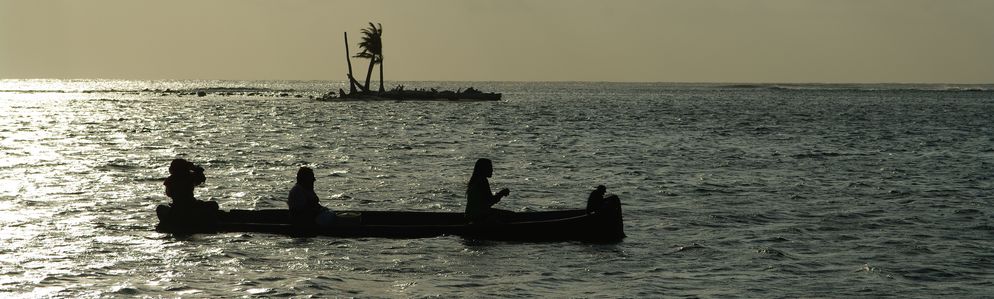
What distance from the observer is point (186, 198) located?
23.2 metres

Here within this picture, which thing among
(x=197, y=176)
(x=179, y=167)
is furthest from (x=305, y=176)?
(x=179, y=167)

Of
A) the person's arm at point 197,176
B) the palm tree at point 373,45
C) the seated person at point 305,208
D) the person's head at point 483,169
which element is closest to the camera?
the person's head at point 483,169

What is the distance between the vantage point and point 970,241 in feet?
77.8

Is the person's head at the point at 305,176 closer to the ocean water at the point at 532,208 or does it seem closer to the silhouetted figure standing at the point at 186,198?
the ocean water at the point at 532,208

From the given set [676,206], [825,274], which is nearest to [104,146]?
[676,206]

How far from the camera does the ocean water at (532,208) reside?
18.7 meters

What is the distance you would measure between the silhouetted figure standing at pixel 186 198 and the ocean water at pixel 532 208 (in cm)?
40

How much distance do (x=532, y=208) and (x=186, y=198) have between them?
923 centimetres

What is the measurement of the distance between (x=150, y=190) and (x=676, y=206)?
13.2 m

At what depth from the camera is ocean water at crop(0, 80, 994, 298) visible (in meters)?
18.7

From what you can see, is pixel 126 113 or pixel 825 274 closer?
pixel 825 274

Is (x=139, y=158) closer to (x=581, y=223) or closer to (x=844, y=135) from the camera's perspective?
(x=581, y=223)

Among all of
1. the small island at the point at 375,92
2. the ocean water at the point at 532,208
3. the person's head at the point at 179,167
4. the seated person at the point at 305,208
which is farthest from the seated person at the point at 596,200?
the small island at the point at 375,92

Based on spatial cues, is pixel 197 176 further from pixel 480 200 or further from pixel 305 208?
pixel 480 200
